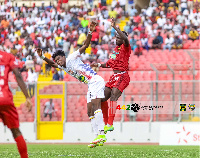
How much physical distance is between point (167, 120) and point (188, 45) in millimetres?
7069

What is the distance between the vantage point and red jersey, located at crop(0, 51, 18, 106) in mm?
7656

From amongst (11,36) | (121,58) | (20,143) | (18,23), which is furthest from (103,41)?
(20,143)

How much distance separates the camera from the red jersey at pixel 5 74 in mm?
7656

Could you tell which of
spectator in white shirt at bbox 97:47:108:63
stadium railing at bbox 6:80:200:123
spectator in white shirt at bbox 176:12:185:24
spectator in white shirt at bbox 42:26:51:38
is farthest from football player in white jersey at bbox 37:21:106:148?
spectator in white shirt at bbox 42:26:51:38

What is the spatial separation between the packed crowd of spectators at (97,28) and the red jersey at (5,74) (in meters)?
16.8

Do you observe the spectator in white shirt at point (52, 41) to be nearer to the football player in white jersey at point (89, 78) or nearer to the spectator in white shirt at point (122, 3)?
the spectator in white shirt at point (122, 3)

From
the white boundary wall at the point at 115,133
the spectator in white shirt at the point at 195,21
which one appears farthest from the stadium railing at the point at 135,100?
the spectator in white shirt at the point at 195,21

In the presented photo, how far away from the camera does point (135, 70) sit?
24109 millimetres

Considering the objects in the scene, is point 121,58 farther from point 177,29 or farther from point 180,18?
point 180,18

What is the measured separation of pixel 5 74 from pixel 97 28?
21.2m

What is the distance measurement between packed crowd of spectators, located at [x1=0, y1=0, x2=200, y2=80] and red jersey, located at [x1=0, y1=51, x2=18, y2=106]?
55.3 ft

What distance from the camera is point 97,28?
1131 inches

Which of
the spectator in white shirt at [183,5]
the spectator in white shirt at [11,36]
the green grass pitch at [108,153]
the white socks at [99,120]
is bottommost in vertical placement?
the green grass pitch at [108,153]

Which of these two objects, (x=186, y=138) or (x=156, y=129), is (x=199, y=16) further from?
(x=186, y=138)
